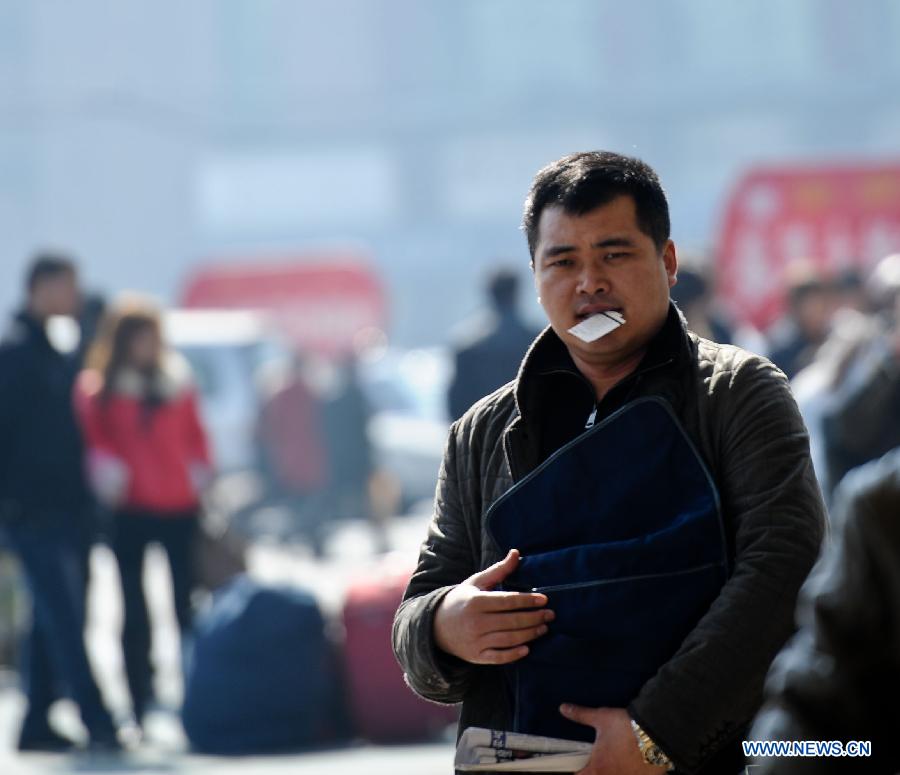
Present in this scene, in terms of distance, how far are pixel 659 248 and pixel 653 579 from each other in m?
0.49

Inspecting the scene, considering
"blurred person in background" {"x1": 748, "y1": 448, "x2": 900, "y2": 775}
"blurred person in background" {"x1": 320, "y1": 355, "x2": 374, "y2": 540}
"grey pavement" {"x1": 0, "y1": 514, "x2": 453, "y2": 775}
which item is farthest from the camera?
"blurred person in background" {"x1": 320, "y1": 355, "x2": 374, "y2": 540}

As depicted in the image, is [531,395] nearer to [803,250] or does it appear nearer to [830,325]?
[830,325]

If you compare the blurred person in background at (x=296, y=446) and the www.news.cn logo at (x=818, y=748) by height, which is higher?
the www.news.cn logo at (x=818, y=748)

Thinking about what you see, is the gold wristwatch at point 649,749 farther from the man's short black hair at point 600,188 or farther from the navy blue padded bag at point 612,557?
the man's short black hair at point 600,188

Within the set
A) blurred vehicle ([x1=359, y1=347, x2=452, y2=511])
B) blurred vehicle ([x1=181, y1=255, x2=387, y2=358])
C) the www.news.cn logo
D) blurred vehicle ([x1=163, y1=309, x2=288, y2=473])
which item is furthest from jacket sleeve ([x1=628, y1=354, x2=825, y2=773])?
blurred vehicle ([x1=181, y1=255, x2=387, y2=358])

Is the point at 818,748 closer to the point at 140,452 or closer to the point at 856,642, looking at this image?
the point at 856,642

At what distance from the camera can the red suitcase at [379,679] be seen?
7742 mm

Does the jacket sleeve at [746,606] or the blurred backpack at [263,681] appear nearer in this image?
the jacket sleeve at [746,606]

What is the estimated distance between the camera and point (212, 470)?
891 centimetres

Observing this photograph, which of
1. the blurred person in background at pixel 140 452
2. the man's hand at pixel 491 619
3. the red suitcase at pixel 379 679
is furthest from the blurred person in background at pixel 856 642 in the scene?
the blurred person in background at pixel 140 452

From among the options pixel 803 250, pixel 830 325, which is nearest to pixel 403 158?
pixel 803 250

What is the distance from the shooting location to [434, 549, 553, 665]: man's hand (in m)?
2.79

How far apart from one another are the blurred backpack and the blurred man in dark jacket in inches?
189

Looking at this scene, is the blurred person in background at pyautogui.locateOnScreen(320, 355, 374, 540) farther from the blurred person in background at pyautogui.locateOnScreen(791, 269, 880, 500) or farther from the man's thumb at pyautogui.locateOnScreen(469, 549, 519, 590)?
the man's thumb at pyautogui.locateOnScreen(469, 549, 519, 590)
